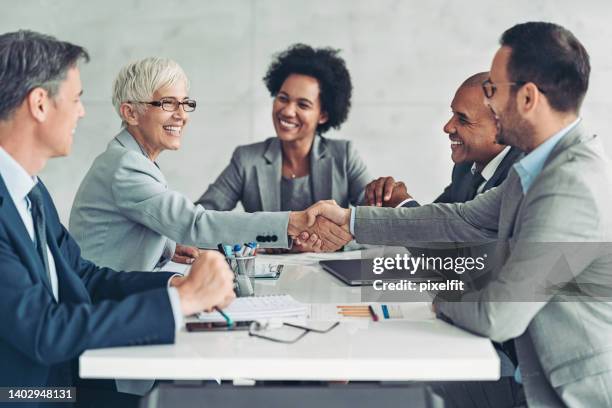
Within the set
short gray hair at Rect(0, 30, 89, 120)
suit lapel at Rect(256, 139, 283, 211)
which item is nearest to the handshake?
short gray hair at Rect(0, 30, 89, 120)

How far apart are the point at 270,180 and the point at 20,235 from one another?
2.58 m

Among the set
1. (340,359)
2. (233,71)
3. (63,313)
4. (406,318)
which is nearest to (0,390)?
(63,313)

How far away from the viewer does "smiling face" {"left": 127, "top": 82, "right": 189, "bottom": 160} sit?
2.92m

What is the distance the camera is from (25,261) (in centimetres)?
163

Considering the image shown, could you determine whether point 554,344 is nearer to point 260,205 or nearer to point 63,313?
point 63,313

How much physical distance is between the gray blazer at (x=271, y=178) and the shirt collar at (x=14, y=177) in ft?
7.80

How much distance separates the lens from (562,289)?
181 centimetres

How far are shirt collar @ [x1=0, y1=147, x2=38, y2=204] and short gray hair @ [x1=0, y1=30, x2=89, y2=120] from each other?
9cm

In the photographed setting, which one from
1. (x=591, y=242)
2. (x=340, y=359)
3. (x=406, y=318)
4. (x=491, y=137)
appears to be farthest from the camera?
(x=491, y=137)

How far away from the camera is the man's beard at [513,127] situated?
196 cm

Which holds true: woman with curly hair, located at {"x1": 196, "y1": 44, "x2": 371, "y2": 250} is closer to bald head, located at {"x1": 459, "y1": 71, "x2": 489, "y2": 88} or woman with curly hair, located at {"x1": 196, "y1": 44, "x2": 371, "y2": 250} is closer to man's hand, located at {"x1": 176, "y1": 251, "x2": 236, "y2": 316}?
bald head, located at {"x1": 459, "y1": 71, "x2": 489, "y2": 88}

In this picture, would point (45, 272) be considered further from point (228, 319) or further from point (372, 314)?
point (372, 314)

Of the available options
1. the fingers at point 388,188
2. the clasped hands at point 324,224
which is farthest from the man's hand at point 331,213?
the fingers at point 388,188

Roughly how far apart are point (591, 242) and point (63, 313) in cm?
114
